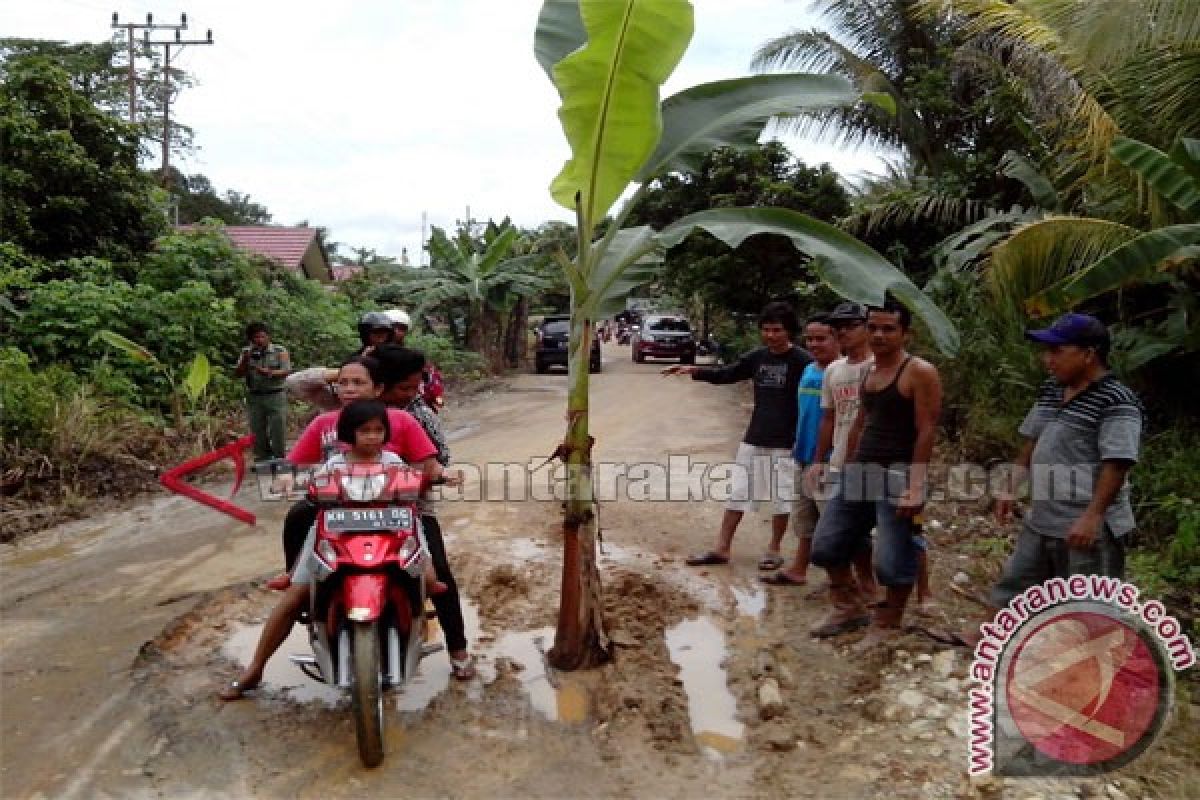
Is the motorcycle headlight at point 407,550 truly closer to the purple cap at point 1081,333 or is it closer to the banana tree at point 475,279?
the purple cap at point 1081,333

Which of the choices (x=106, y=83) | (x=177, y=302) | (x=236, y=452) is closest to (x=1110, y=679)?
(x=236, y=452)

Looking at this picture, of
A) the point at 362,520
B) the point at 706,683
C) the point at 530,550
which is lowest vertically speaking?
the point at 706,683

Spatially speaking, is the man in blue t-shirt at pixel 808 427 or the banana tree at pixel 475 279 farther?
the banana tree at pixel 475 279

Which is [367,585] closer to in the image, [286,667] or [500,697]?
[500,697]

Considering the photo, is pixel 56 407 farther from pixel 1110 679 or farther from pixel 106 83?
pixel 106 83

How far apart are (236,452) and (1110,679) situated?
17.2 ft

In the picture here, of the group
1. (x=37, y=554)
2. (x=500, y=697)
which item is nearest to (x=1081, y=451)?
(x=500, y=697)

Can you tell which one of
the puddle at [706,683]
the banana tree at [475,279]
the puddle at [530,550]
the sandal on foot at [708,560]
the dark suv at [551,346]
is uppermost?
the banana tree at [475,279]

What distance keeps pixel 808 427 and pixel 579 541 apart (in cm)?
184

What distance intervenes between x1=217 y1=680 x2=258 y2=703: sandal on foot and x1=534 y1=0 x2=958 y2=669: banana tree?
1.36 metres

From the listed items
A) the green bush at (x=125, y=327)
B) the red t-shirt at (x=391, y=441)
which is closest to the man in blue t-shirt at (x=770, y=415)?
the red t-shirt at (x=391, y=441)

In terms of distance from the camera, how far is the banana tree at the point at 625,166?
11.5 ft

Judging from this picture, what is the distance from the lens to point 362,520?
10.9 ft

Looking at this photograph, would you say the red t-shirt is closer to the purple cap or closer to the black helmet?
the black helmet
